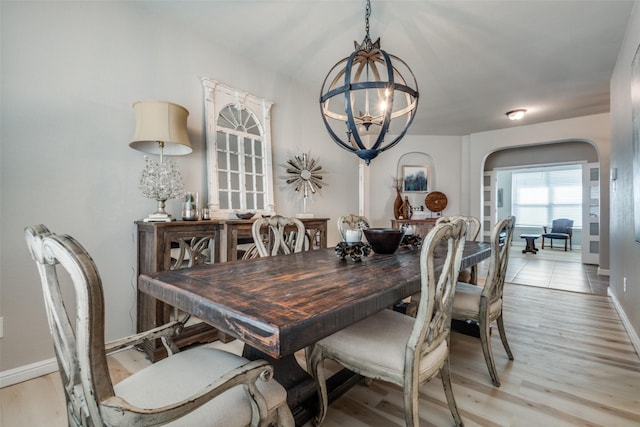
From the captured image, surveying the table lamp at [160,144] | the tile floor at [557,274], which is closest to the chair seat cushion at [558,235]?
the tile floor at [557,274]

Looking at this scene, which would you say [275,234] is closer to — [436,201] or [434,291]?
[434,291]

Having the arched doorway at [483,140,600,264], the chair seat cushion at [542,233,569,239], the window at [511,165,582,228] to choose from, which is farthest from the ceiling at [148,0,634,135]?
the window at [511,165,582,228]

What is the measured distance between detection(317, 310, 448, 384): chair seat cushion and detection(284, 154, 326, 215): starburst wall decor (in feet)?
7.93

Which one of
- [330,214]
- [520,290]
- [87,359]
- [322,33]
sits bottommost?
[520,290]

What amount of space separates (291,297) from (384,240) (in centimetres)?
106

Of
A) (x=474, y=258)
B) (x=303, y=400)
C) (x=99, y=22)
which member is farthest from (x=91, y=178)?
(x=474, y=258)

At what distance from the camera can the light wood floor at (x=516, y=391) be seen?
5.04 feet

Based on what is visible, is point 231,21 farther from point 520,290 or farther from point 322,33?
point 520,290

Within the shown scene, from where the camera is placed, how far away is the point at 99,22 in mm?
2184

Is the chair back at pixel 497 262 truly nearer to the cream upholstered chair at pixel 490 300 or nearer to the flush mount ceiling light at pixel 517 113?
the cream upholstered chair at pixel 490 300

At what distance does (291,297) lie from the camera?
41.5 inches

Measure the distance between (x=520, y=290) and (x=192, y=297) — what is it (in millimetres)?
4474

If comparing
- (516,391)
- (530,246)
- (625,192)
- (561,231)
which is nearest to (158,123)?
(516,391)

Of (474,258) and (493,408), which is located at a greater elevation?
(474,258)
